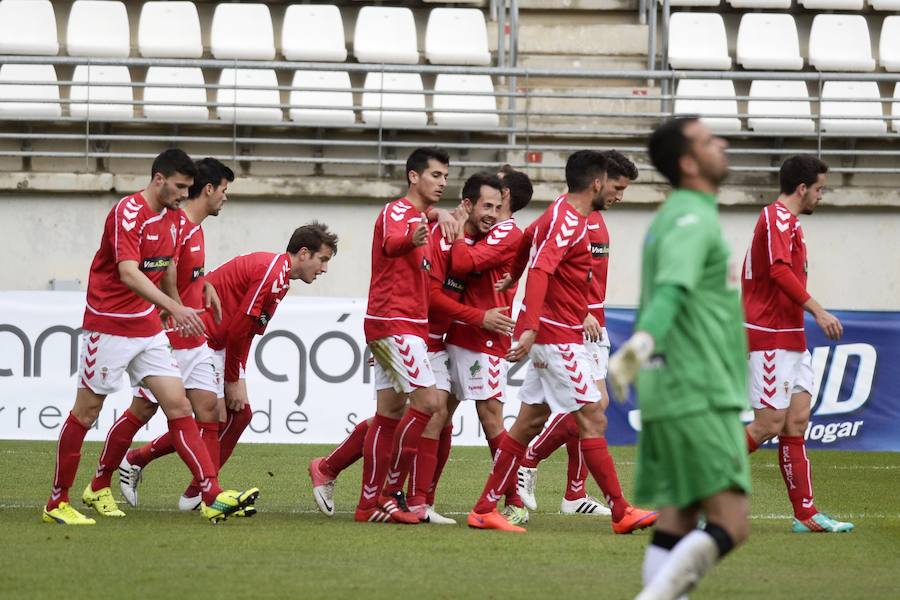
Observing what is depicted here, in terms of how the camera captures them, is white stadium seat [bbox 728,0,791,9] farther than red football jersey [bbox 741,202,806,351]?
Yes

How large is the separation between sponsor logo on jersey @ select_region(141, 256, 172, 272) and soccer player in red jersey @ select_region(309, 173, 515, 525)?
5.33 feet

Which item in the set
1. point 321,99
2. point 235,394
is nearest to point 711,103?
point 321,99

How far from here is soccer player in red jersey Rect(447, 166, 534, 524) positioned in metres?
8.96

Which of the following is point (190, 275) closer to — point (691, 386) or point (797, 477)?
point (797, 477)

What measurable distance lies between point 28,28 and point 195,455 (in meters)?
11.1

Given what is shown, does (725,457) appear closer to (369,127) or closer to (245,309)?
(245,309)

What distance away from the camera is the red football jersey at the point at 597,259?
32.3 feet

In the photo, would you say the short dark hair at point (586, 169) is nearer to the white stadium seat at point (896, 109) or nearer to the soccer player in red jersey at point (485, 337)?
the soccer player in red jersey at point (485, 337)

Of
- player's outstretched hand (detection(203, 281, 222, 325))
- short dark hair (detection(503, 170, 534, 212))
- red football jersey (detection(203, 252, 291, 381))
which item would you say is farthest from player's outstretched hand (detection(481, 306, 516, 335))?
player's outstretched hand (detection(203, 281, 222, 325))

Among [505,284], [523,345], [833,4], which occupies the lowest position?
[523,345]

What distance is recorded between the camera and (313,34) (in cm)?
1808

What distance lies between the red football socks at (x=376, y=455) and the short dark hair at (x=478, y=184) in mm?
1522

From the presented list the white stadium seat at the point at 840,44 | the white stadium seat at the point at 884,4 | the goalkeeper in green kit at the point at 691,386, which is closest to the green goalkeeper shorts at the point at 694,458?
the goalkeeper in green kit at the point at 691,386

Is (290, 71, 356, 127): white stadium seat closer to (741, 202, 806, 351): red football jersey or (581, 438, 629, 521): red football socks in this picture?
(741, 202, 806, 351): red football jersey
